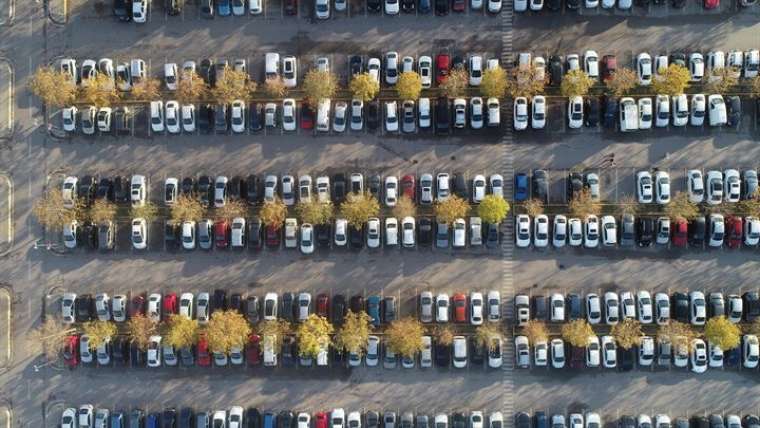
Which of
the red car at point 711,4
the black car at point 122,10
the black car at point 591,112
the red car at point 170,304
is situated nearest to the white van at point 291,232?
the red car at point 170,304

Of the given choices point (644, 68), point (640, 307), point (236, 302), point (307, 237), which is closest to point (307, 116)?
point (307, 237)

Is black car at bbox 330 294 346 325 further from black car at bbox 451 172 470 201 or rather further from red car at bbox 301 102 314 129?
red car at bbox 301 102 314 129

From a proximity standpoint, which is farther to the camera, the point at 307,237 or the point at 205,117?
the point at 205,117

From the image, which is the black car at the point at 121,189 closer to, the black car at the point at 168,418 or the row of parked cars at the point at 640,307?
the black car at the point at 168,418

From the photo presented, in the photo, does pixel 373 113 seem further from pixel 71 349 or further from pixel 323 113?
pixel 71 349

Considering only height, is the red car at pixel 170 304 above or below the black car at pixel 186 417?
above

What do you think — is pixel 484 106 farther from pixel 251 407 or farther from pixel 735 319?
pixel 251 407
